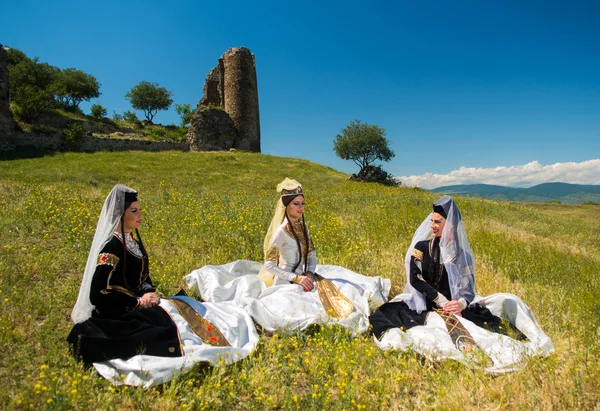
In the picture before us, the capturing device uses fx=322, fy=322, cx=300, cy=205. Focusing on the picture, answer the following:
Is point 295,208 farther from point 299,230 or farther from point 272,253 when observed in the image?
point 272,253

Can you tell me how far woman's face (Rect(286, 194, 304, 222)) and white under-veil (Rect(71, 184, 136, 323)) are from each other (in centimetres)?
232

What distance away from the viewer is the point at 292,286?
15.5ft

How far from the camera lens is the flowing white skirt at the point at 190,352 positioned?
2986 millimetres

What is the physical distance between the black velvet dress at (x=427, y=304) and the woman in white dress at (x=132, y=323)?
167 cm

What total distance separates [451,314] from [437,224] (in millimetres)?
1113

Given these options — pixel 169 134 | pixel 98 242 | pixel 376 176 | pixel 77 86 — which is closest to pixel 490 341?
pixel 98 242

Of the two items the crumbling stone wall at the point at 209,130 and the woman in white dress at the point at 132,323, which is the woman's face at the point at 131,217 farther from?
the crumbling stone wall at the point at 209,130

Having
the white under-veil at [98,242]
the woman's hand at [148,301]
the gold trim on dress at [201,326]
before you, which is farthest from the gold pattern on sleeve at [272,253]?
the white under-veil at [98,242]

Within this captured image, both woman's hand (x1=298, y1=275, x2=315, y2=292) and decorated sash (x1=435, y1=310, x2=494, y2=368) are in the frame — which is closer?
decorated sash (x1=435, y1=310, x2=494, y2=368)

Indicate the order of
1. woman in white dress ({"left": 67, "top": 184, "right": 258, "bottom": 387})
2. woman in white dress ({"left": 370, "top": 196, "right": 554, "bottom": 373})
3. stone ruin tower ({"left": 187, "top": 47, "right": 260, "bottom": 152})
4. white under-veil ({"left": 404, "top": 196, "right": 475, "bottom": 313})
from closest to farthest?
woman in white dress ({"left": 67, "top": 184, "right": 258, "bottom": 387})
woman in white dress ({"left": 370, "top": 196, "right": 554, "bottom": 373})
white under-veil ({"left": 404, "top": 196, "right": 475, "bottom": 313})
stone ruin tower ({"left": 187, "top": 47, "right": 260, "bottom": 152})

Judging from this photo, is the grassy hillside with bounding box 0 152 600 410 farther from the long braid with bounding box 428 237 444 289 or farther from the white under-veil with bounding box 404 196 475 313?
the long braid with bounding box 428 237 444 289

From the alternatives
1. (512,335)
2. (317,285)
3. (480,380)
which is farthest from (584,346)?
(317,285)

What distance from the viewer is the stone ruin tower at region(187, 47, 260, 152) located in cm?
3512

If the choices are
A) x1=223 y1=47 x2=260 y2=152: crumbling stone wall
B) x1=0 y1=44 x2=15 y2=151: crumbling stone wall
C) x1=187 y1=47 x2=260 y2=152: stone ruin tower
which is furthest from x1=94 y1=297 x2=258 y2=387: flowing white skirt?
x1=223 y1=47 x2=260 y2=152: crumbling stone wall
